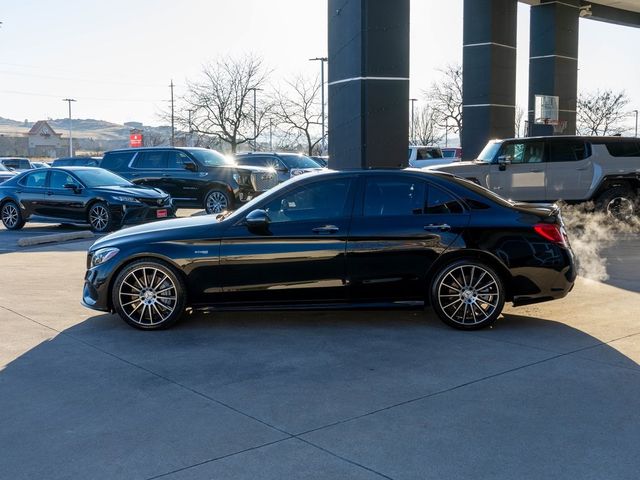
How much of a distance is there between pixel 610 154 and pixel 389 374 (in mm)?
11324

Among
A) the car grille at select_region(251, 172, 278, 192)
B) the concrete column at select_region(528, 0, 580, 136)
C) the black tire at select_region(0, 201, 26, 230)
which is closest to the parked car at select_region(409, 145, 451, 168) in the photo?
the concrete column at select_region(528, 0, 580, 136)

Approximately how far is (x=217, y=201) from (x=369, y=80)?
7.04 m

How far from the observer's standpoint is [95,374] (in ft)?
18.4

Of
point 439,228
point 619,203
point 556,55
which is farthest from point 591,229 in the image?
point 556,55

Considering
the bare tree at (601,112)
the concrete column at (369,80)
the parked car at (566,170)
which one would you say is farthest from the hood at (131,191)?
the bare tree at (601,112)

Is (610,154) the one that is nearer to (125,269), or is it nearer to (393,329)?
(393,329)

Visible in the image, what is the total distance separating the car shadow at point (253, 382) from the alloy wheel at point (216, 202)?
11650 mm

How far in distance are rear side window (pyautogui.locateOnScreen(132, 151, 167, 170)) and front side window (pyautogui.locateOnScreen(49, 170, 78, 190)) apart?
10.7 feet

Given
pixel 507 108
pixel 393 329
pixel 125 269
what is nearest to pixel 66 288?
pixel 125 269

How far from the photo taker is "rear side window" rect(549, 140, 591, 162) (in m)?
15.2

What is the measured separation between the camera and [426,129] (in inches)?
3088

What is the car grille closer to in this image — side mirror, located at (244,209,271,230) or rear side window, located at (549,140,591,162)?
rear side window, located at (549,140,591,162)

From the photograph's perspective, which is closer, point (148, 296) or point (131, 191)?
point (148, 296)

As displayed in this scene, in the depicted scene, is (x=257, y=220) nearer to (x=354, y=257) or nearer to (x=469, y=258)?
(x=354, y=257)
